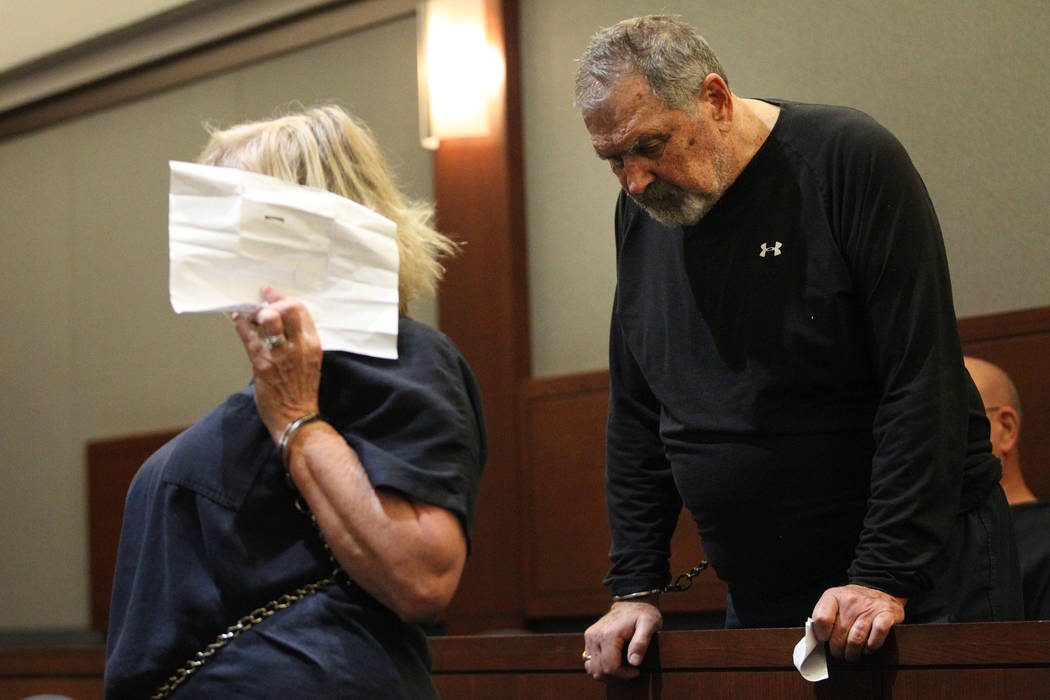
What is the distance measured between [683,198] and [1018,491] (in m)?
1.46

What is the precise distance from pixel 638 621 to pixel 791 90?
2267 mm

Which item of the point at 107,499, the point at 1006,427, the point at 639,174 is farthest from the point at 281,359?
the point at 107,499

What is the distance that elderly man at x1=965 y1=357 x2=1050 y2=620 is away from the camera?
8.61 feet

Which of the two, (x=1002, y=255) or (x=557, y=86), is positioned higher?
(x=557, y=86)

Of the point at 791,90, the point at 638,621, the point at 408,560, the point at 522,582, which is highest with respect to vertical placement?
the point at 791,90

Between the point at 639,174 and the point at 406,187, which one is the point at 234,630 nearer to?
the point at 639,174

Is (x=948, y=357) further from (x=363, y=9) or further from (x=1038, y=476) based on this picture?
(x=363, y=9)

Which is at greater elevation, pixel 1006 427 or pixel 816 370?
pixel 816 370

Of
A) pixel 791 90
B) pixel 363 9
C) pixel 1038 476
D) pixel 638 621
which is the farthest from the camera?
pixel 363 9

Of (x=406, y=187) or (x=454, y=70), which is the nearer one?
(x=454, y=70)

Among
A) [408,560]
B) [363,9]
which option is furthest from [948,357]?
[363,9]

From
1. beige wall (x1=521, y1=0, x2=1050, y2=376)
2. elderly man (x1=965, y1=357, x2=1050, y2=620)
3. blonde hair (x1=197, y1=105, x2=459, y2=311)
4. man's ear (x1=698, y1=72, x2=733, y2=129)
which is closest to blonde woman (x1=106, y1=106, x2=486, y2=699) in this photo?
blonde hair (x1=197, y1=105, x2=459, y2=311)

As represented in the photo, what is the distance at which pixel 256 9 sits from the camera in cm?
493

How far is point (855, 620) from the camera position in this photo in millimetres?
1658
